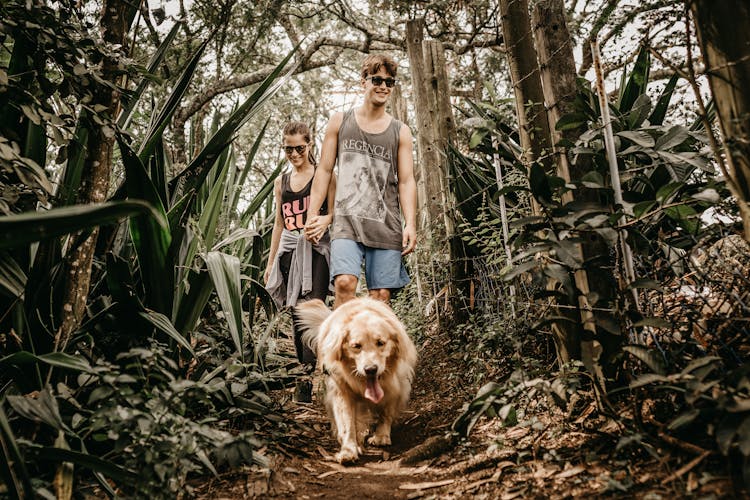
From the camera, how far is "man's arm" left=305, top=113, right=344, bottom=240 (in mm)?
3480

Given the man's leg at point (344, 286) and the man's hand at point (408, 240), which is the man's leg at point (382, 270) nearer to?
the man's hand at point (408, 240)

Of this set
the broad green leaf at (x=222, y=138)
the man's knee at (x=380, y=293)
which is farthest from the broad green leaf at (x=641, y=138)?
the man's knee at (x=380, y=293)

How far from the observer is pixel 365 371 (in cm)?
274

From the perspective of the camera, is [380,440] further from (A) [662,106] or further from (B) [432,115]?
(B) [432,115]

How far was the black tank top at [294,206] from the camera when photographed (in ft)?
13.3

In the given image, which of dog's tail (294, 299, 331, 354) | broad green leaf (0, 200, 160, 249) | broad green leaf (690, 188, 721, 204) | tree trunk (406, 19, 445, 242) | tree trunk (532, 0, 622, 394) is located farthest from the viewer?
tree trunk (406, 19, 445, 242)

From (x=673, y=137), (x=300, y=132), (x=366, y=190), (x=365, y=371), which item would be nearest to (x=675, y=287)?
(x=673, y=137)

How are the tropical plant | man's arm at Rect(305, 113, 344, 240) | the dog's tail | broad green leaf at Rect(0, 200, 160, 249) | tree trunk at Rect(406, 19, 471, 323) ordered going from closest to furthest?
broad green leaf at Rect(0, 200, 160, 249), the tropical plant, man's arm at Rect(305, 113, 344, 240), the dog's tail, tree trunk at Rect(406, 19, 471, 323)

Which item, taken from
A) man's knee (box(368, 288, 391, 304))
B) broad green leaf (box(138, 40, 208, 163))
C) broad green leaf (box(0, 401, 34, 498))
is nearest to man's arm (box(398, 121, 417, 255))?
man's knee (box(368, 288, 391, 304))

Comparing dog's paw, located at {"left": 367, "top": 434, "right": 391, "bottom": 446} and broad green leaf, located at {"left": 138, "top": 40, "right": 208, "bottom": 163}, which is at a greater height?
broad green leaf, located at {"left": 138, "top": 40, "right": 208, "bottom": 163}

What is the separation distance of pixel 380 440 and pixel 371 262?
3.73ft

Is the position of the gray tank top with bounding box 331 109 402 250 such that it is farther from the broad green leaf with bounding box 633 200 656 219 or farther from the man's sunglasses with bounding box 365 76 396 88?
the broad green leaf with bounding box 633 200 656 219

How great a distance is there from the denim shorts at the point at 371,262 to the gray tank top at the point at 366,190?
0.18 feet

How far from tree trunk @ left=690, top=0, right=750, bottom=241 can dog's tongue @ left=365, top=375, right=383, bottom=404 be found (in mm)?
1878
